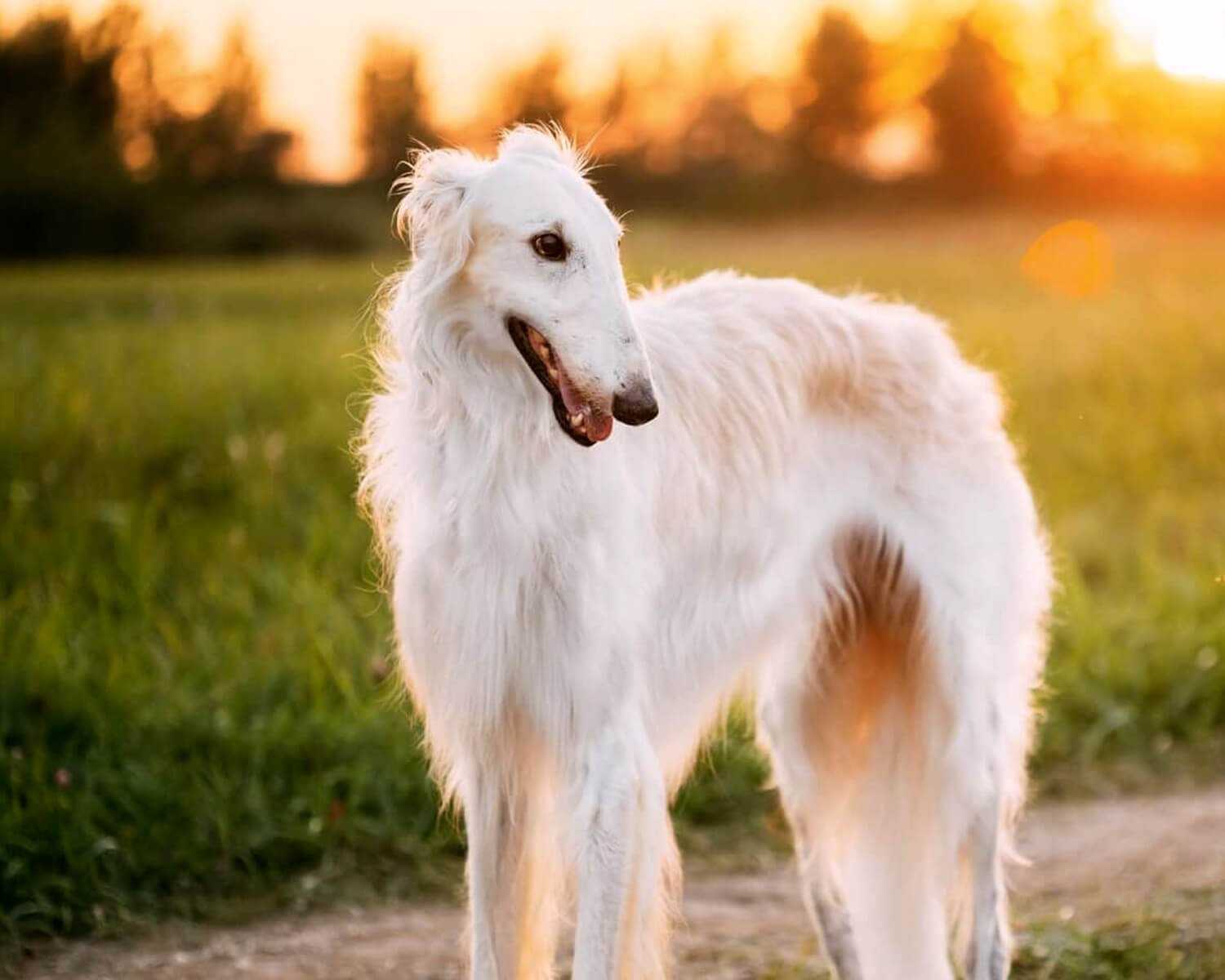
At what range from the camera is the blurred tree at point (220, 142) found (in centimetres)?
1288

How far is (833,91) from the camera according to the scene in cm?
2841

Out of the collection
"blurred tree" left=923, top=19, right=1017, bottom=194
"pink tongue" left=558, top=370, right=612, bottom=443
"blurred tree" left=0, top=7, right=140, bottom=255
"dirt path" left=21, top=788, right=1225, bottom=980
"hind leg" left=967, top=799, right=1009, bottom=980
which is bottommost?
"dirt path" left=21, top=788, right=1225, bottom=980

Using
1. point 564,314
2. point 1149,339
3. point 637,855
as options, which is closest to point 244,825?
point 637,855

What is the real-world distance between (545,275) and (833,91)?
27181 mm

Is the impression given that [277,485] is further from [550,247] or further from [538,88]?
[538,88]

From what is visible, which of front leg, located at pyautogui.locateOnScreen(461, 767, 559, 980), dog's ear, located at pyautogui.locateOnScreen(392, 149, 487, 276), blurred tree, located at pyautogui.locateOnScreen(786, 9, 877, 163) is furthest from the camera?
blurred tree, located at pyautogui.locateOnScreen(786, 9, 877, 163)

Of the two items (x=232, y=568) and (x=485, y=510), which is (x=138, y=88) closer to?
(x=232, y=568)

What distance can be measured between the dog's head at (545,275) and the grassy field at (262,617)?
136 centimetres

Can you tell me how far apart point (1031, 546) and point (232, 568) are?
345 centimetres

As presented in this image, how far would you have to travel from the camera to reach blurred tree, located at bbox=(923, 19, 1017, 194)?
27594mm

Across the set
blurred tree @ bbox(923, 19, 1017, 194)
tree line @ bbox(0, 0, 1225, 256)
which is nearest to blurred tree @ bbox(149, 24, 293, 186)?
tree line @ bbox(0, 0, 1225, 256)

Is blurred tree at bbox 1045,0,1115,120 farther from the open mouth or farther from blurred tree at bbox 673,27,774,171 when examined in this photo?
the open mouth

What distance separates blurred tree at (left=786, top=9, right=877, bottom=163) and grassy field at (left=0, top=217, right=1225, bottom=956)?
16590mm

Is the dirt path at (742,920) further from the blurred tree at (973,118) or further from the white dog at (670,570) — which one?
the blurred tree at (973,118)
